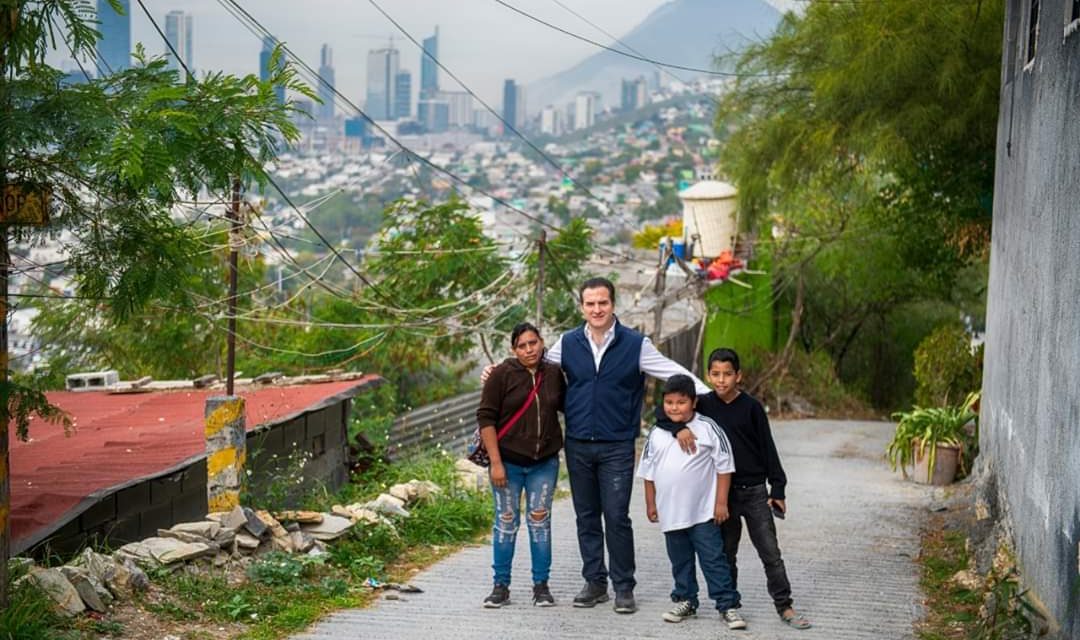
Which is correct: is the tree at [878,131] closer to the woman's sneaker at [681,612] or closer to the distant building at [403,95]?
the woman's sneaker at [681,612]

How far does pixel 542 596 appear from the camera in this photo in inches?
307

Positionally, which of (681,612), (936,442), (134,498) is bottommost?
(681,612)

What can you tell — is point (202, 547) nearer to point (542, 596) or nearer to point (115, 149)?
point (542, 596)

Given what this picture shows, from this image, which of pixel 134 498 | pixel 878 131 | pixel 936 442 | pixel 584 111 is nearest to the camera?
pixel 134 498

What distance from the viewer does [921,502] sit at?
537 inches

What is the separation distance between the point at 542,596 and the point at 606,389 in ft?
4.09

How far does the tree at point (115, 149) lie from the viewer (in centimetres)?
604

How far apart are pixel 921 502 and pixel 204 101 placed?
30.7 ft

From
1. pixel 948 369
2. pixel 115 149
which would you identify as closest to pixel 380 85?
pixel 948 369

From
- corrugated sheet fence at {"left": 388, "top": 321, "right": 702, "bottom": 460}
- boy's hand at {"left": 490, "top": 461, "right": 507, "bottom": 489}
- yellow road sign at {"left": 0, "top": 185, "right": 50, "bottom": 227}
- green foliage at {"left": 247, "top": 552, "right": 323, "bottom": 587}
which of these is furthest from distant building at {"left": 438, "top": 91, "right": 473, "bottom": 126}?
yellow road sign at {"left": 0, "top": 185, "right": 50, "bottom": 227}

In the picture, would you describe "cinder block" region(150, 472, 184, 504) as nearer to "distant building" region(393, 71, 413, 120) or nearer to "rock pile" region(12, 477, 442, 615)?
"rock pile" region(12, 477, 442, 615)

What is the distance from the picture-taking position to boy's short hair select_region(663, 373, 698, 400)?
729cm

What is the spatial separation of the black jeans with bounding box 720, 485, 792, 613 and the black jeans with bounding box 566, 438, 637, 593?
1.87 feet

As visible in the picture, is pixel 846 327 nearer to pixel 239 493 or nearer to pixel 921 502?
pixel 921 502
